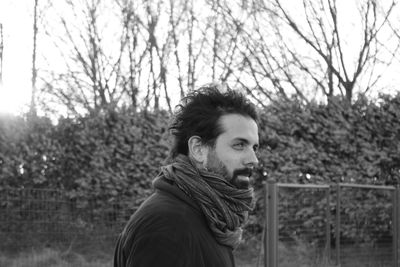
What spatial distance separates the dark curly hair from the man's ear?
2 centimetres

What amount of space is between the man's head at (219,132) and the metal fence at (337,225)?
12.5ft

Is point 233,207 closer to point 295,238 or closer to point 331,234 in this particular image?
point 295,238

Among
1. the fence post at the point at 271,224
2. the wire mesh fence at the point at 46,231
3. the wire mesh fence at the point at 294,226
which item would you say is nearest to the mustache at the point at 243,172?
the fence post at the point at 271,224

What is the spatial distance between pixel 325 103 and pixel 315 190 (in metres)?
2.37

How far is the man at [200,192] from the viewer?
7.11ft

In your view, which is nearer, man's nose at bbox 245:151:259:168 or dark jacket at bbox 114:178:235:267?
dark jacket at bbox 114:178:235:267

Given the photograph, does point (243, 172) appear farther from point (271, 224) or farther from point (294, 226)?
point (294, 226)

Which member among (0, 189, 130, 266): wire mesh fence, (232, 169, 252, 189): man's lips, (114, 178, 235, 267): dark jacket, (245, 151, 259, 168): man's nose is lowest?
(0, 189, 130, 266): wire mesh fence

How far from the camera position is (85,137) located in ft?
34.1

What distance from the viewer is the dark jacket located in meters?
2.13

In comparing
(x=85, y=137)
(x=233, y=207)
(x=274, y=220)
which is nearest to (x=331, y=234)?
(x=274, y=220)

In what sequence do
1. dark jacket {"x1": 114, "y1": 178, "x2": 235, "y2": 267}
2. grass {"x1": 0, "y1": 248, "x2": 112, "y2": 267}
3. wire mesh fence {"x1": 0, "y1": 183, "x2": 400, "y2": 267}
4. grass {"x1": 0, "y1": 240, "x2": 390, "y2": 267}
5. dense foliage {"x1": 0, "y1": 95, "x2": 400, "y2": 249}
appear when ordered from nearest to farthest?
dark jacket {"x1": 114, "y1": 178, "x2": 235, "y2": 267}, wire mesh fence {"x1": 0, "y1": 183, "x2": 400, "y2": 267}, grass {"x1": 0, "y1": 240, "x2": 390, "y2": 267}, grass {"x1": 0, "y1": 248, "x2": 112, "y2": 267}, dense foliage {"x1": 0, "y1": 95, "x2": 400, "y2": 249}

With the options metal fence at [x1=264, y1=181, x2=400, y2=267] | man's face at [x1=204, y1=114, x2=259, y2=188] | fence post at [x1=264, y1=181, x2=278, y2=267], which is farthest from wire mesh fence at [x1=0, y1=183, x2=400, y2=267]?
man's face at [x1=204, y1=114, x2=259, y2=188]

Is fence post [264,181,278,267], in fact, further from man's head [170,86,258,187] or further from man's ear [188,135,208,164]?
man's ear [188,135,208,164]
